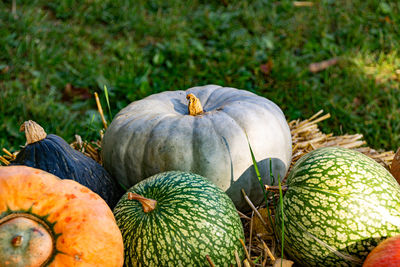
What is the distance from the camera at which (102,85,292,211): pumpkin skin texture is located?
2.54 m

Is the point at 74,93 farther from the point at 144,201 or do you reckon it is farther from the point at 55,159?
the point at 144,201

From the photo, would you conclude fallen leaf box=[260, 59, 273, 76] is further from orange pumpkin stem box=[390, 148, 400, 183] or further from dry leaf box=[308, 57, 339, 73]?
orange pumpkin stem box=[390, 148, 400, 183]

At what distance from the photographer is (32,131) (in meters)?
2.41

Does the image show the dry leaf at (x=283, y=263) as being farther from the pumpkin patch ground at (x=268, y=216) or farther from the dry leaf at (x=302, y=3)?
the dry leaf at (x=302, y=3)

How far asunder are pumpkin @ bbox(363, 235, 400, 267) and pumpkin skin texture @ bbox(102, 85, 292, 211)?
3.05 ft

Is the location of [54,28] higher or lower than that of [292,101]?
higher

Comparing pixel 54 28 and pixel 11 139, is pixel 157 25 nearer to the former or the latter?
pixel 54 28

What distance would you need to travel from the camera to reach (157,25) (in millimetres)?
6047

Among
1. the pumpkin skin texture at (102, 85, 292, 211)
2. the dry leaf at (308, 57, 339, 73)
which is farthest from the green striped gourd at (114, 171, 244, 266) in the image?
the dry leaf at (308, 57, 339, 73)

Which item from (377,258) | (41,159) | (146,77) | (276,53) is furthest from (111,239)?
(276,53)

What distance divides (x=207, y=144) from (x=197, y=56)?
129 inches

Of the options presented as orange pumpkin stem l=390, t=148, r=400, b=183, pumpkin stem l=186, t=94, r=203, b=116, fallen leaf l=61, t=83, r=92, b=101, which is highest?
pumpkin stem l=186, t=94, r=203, b=116

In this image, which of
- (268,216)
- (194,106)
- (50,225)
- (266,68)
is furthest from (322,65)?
(50,225)

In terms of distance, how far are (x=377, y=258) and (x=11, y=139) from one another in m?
3.85
